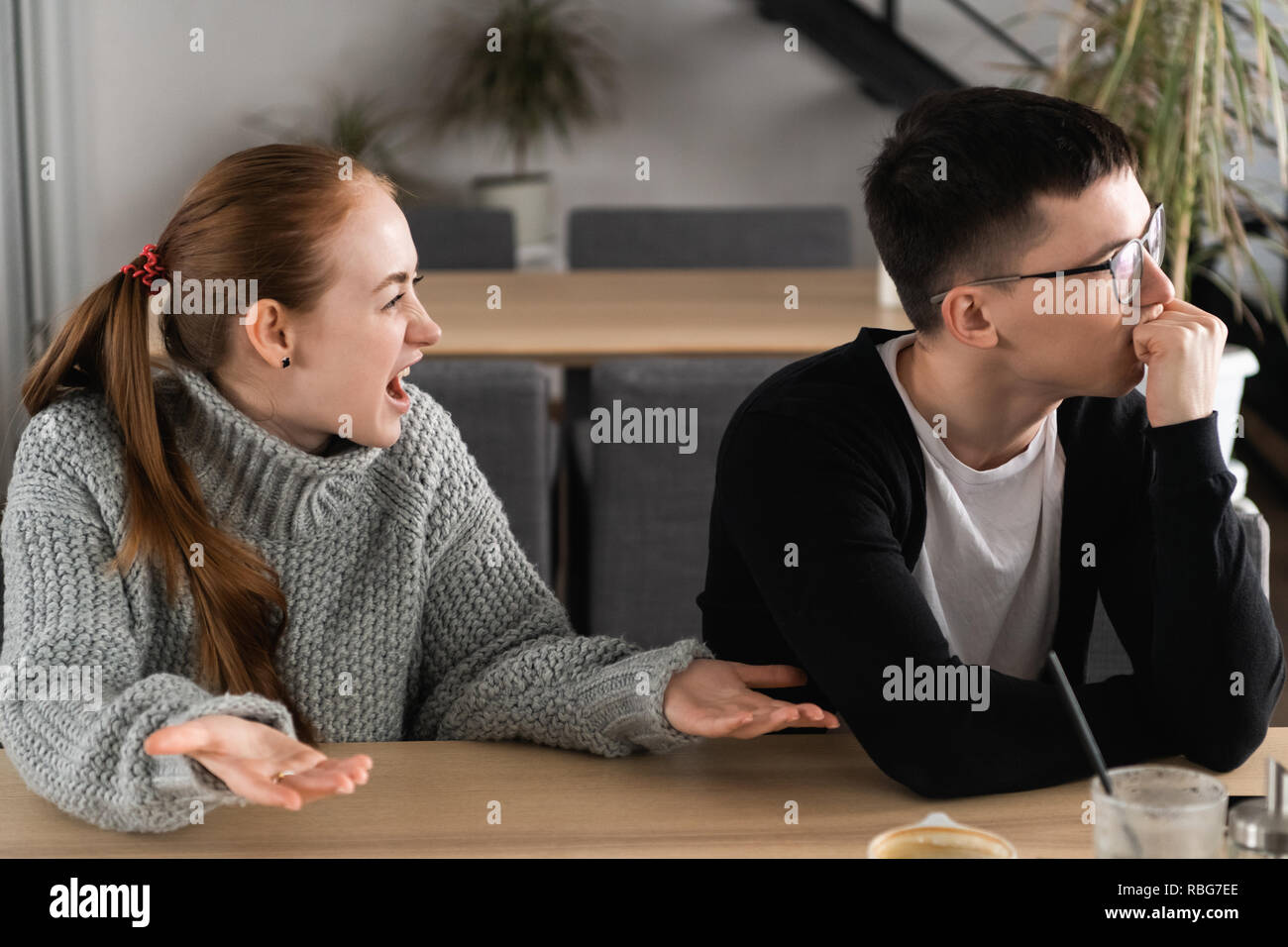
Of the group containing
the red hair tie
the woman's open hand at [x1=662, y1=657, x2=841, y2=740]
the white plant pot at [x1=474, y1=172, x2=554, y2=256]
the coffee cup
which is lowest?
the coffee cup

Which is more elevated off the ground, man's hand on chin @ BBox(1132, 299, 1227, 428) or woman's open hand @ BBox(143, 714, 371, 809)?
man's hand on chin @ BBox(1132, 299, 1227, 428)

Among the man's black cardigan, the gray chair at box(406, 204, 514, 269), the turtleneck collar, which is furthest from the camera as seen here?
the gray chair at box(406, 204, 514, 269)

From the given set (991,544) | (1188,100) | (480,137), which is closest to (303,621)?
(991,544)

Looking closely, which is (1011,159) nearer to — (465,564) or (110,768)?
(465,564)

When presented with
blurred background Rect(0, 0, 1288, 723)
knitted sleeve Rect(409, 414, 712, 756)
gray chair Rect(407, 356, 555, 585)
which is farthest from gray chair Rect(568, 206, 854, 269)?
knitted sleeve Rect(409, 414, 712, 756)

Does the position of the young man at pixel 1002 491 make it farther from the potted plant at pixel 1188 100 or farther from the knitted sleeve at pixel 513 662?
the potted plant at pixel 1188 100

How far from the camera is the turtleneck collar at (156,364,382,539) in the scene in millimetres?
1230

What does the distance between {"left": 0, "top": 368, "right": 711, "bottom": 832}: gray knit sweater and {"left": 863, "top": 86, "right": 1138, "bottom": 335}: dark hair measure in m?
0.45

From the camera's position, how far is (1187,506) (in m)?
1.22

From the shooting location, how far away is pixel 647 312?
9.91ft

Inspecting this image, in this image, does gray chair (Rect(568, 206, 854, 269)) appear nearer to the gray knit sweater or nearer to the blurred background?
the blurred background

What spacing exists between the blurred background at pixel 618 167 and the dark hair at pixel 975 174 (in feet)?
2.81

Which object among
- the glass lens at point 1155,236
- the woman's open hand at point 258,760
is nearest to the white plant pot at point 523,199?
the glass lens at point 1155,236

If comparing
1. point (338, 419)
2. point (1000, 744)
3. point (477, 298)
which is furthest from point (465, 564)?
point (477, 298)
